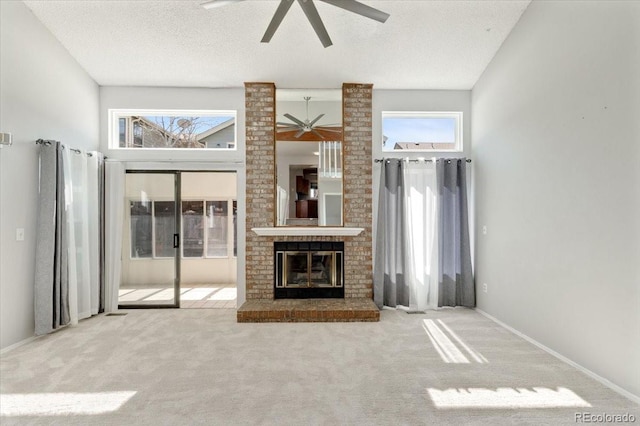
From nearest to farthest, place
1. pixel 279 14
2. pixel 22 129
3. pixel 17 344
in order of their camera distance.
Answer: pixel 279 14, pixel 17 344, pixel 22 129

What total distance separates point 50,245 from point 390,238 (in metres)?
4.14

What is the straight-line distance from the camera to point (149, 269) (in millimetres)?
5121

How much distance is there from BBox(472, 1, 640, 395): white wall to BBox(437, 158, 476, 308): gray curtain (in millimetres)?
433

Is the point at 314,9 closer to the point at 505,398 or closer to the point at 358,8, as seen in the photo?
the point at 358,8

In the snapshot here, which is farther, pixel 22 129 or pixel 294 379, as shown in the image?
pixel 22 129

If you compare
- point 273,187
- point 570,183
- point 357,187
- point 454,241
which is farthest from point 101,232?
point 570,183

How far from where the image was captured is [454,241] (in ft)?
16.0

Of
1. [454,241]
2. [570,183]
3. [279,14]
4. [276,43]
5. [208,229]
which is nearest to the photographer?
[279,14]

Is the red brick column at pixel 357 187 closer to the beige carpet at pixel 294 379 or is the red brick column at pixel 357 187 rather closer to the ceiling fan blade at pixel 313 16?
the beige carpet at pixel 294 379

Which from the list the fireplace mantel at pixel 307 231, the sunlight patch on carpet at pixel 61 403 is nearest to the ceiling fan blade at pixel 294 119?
the fireplace mantel at pixel 307 231

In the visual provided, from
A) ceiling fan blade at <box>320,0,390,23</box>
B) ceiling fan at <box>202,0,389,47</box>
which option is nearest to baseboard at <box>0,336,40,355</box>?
ceiling fan at <box>202,0,389,47</box>

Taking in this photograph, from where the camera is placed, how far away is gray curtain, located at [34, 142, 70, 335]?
3.73 meters

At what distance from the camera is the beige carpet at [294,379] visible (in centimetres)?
224

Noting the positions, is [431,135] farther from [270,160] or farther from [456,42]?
[270,160]
